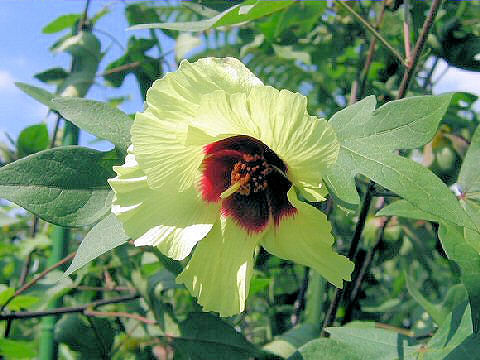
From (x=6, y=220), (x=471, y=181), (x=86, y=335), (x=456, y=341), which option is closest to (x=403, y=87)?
(x=471, y=181)

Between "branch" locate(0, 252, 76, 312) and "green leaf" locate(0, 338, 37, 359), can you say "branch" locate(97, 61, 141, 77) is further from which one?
"green leaf" locate(0, 338, 37, 359)

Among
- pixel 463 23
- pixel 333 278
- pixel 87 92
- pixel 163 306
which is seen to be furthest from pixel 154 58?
pixel 333 278

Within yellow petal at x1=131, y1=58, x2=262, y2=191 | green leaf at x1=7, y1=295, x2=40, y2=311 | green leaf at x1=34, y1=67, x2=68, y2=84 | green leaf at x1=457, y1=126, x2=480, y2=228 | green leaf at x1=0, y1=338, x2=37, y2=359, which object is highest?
yellow petal at x1=131, y1=58, x2=262, y2=191

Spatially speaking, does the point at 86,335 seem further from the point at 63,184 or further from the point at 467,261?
the point at 467,261

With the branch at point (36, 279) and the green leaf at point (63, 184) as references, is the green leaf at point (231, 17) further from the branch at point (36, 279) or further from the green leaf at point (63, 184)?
the branch at point (36, 279)

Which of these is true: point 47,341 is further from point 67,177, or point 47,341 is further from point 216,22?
point 216,22

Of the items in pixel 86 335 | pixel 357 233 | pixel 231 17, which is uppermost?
pixel 231 17

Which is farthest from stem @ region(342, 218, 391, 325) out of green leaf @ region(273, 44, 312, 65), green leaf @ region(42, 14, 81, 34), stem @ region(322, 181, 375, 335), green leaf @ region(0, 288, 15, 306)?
green leaf @ region(42, 14, 81, 34)
